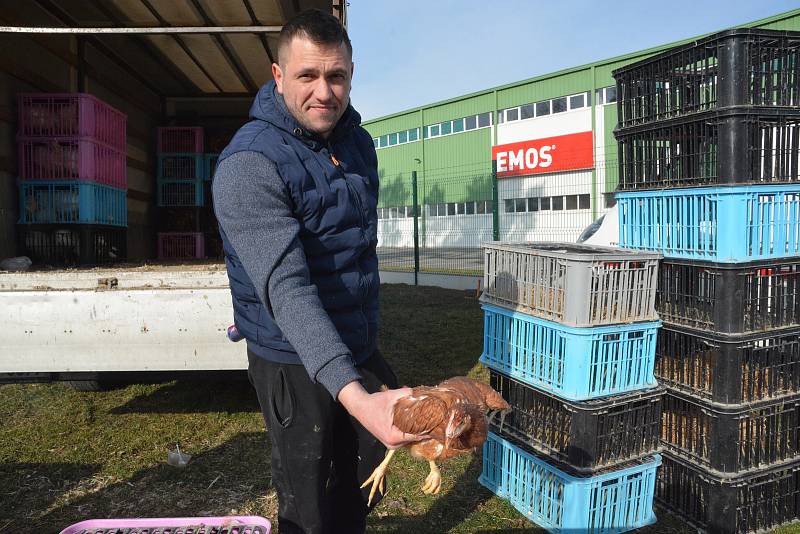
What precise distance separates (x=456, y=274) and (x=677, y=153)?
9.97 m

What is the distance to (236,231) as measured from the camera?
1449 millimetres

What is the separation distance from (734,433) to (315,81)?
2512 millimetres

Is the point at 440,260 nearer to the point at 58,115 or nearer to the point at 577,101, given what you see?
the point at 58,115

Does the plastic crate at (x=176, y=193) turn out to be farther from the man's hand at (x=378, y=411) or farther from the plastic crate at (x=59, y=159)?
the man's hand at (x=378, y=411)

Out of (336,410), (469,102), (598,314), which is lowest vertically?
(336,410)

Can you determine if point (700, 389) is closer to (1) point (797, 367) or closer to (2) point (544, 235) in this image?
(1) point (797, 367)

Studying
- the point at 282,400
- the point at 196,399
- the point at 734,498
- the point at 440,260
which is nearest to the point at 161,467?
the point at 196,399

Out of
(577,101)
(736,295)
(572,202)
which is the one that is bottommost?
(736,295)

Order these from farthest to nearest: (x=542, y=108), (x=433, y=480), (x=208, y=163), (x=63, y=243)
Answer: (x=542, y=108) → (x=208, y=163) → (x=63, y=243) → (x=433, y=480)

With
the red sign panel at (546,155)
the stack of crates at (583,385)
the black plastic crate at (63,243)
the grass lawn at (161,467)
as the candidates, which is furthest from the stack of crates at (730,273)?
the red sign panel at (546,155)

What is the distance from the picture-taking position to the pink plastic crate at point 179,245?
704 centimetres

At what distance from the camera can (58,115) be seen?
15.7 ft

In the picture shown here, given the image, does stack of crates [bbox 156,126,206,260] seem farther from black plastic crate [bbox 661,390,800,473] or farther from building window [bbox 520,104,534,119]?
building window [bbox 520,104,534,119]

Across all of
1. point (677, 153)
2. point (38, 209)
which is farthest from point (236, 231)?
point (38, 209)
